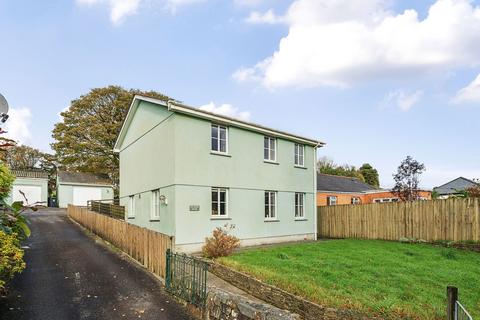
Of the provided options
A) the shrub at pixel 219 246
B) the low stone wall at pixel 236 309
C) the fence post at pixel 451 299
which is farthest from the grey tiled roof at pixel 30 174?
the fence post at pixel 451 299

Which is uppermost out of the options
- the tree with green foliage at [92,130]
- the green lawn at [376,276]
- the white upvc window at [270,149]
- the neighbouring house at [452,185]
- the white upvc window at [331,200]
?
the tree with green foliage at [92,130]

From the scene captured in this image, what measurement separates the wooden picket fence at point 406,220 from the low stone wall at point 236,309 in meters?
13.2

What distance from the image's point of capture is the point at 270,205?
18062mm

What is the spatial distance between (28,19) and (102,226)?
34.7 ft

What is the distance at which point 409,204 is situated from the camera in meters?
18.0

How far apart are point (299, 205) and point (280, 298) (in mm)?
13061

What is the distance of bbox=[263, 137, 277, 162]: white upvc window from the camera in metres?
18.1

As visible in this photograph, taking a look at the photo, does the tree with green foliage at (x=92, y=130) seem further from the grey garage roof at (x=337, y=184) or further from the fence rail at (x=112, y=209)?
the grey garage roof at (x=337, y=184)

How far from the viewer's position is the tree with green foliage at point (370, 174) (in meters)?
58.9

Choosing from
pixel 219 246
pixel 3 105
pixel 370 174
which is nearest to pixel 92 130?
Answer: pixel 219 246

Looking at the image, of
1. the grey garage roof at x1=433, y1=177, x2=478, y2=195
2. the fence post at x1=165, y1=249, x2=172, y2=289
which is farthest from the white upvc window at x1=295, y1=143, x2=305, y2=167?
the grey garage roof at x1=433, y1=177, x2=478, y2=195

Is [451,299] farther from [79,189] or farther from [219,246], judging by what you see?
[79,189]

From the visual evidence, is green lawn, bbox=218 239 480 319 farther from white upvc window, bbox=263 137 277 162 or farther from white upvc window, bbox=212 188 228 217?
white upvc window, bbox=263 137 277 162

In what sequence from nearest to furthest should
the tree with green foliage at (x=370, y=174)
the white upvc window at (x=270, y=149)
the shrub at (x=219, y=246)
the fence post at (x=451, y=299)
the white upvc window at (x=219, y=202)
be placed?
the fence post at (x=451, y=299)
the shrub at (x=219, y=246)
the white upvc window at (x=219, y=202)
the white upvc window at (x=270, y=149)
the tree with green foliage at (x=370, y=174)
